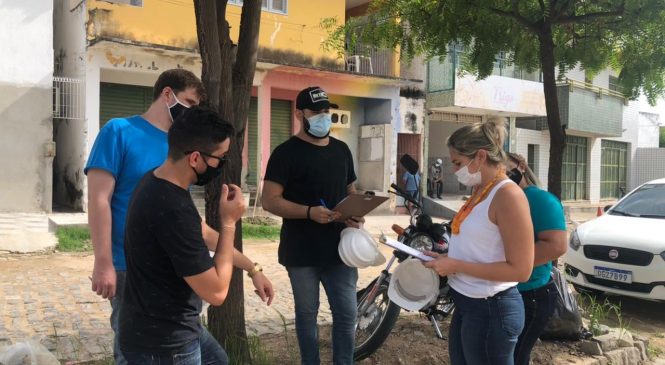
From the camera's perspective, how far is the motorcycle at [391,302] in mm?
4191

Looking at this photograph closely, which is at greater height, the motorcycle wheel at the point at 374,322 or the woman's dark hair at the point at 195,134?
the woman's dark hair at the point at 195,134

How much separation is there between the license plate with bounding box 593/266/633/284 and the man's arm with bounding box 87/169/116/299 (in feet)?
18.6

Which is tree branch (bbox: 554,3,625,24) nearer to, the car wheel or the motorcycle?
the motorcycle

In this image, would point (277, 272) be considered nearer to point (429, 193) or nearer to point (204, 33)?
point (204, 33)

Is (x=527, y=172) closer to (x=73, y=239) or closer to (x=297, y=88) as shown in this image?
(x=73, y=239)

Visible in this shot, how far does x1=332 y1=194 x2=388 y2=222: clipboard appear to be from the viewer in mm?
3148

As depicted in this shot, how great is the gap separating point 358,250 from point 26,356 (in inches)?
81.5

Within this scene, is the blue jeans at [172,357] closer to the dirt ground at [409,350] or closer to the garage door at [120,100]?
the dirt ground at [409,350]

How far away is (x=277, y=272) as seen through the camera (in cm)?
827

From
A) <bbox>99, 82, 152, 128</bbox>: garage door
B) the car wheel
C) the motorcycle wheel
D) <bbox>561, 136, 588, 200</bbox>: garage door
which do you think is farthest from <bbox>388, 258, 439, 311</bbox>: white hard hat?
<bbox>561, 136, 588, 200</bbox>: garage door

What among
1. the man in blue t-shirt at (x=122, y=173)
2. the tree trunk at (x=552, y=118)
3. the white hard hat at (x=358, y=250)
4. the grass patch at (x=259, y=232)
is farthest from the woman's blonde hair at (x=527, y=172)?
the grass patch at (x=259, y=232)

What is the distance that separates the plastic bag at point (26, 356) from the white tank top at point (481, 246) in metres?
2.50

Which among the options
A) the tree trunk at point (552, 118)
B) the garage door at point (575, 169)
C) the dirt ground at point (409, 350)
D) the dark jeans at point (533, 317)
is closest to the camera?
the dark jeans at point (533, 317)

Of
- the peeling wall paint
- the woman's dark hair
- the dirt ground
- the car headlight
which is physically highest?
the peeling wall paint
